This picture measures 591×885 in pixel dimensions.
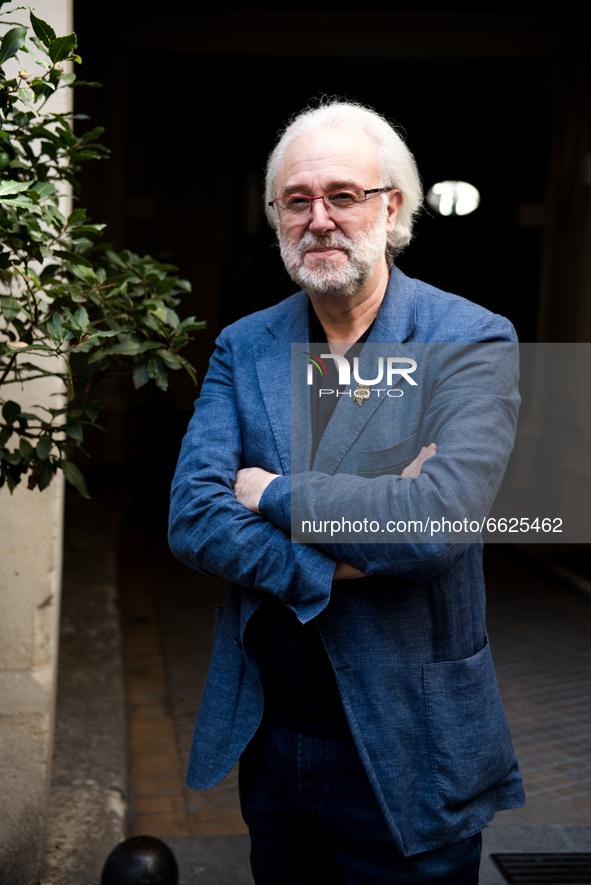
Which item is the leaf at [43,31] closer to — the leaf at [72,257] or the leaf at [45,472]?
the leaf at [72,257]

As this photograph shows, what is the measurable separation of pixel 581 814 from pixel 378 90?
8.98 metres

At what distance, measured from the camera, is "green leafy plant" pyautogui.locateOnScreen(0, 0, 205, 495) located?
2018mm

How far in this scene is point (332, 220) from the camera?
1.93 metres

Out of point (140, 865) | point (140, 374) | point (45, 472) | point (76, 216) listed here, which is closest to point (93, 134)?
point (76, 216)

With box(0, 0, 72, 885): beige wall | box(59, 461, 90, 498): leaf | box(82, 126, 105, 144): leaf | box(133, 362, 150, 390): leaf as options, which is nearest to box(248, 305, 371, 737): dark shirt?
box(133, 362, 150, 390): leaf

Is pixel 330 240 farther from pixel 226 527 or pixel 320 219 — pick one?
pixel 226 527

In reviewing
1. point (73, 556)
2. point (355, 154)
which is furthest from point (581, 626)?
point (355, 154)

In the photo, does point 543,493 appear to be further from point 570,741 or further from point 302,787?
point 302,787

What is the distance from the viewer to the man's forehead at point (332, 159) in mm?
1907

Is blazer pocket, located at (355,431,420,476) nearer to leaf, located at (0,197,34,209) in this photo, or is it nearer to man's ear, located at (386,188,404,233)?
man's ear, located at (386,188,404,233)

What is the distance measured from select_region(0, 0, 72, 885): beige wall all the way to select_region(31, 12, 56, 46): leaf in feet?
4.55

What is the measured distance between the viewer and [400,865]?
189 cm

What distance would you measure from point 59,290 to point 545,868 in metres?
2.66

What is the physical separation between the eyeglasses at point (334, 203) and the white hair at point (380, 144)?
8 centimetres
